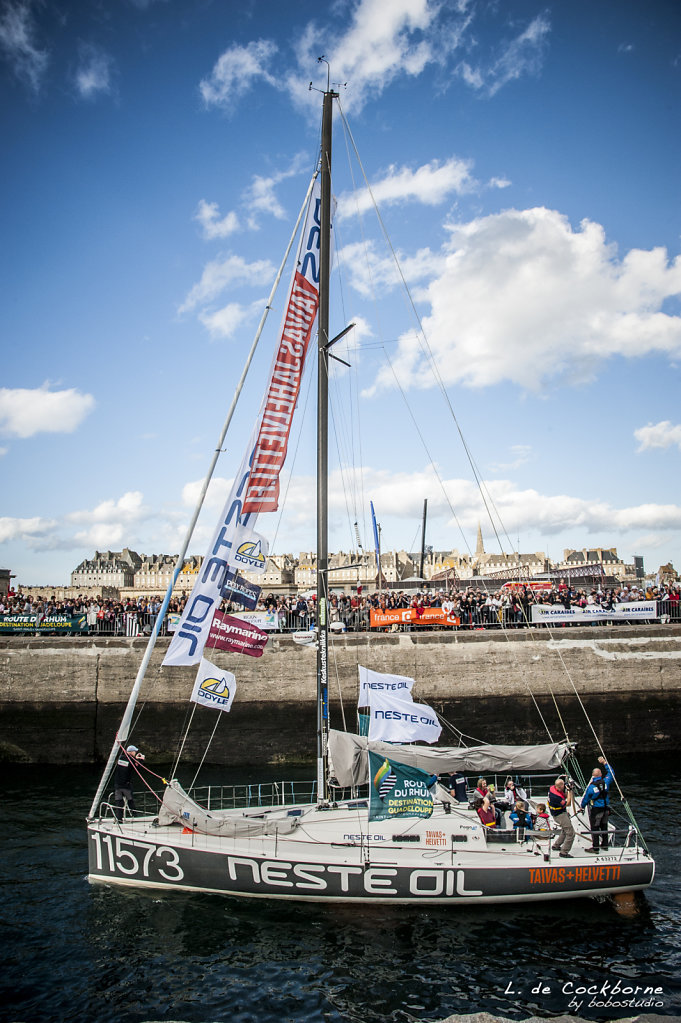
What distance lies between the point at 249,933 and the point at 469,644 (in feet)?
40.8

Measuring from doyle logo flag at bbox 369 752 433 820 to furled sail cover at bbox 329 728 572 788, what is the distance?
0.91 m

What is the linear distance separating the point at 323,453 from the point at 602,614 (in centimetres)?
1431

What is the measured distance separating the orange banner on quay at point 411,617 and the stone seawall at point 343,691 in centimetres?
122

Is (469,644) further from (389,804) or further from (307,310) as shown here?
(307,310)

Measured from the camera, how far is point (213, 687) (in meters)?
11.6

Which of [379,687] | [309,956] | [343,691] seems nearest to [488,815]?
[379,687]

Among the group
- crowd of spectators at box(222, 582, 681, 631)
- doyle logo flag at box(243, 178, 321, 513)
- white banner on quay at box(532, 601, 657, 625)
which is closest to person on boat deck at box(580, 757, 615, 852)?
doyle logo flag at box(243, 178, 321, 513)

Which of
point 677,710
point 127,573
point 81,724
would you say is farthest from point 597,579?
point 127,573

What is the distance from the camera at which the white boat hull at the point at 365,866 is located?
10.4 m

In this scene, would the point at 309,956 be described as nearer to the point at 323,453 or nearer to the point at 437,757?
the point at 437,757

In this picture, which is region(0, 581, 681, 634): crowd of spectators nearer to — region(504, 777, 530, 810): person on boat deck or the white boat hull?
region(504, 777, 530, 810): person on boat deck

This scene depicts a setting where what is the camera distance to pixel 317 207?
13.4 m

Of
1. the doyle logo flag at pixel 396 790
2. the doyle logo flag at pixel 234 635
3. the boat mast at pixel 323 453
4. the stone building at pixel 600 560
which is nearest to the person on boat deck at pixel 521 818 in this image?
the doyle logo flag at pixel 396 790

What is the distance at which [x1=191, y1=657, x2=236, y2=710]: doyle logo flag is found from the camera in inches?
455
